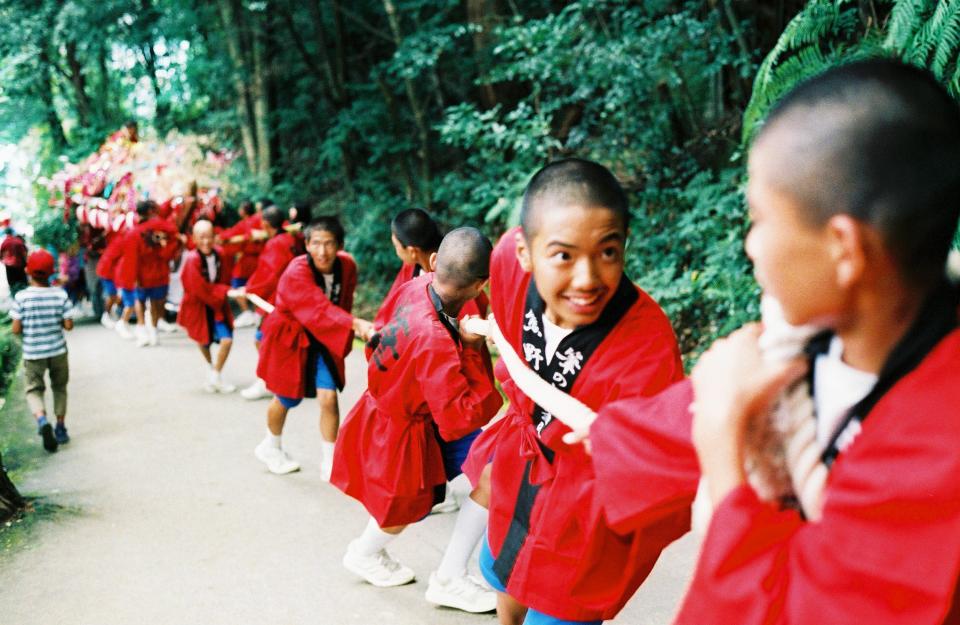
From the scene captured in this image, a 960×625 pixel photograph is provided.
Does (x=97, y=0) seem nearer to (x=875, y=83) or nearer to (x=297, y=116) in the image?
(x=297, y=116)

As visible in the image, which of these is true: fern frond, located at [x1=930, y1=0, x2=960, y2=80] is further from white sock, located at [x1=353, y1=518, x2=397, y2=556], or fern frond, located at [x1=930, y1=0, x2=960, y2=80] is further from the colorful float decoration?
the colorful float decoration

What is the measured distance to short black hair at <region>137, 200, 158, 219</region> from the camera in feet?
33.0

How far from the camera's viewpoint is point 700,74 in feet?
24.9

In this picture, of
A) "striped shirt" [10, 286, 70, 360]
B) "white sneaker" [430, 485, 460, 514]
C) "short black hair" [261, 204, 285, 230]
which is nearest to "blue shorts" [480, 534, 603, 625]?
"white sneaker" [430, 485, 460, 514]

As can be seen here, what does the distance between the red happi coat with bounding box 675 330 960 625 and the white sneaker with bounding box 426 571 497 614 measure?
262cm

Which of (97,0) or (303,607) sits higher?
(97,0)

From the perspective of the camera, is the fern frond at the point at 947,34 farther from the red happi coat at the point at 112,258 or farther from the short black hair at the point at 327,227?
the red happi coat at the point at 112,258

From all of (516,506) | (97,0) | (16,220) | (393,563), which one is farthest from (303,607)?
(97,0)

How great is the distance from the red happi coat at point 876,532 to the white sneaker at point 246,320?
11.1m

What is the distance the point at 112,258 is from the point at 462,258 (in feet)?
28.8

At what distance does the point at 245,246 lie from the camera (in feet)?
35.3

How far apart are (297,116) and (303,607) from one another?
479 inches

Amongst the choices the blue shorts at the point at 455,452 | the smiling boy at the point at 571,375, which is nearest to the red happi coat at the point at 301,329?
the blue shorts at the point at 455,452

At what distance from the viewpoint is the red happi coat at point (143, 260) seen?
10.1 m
